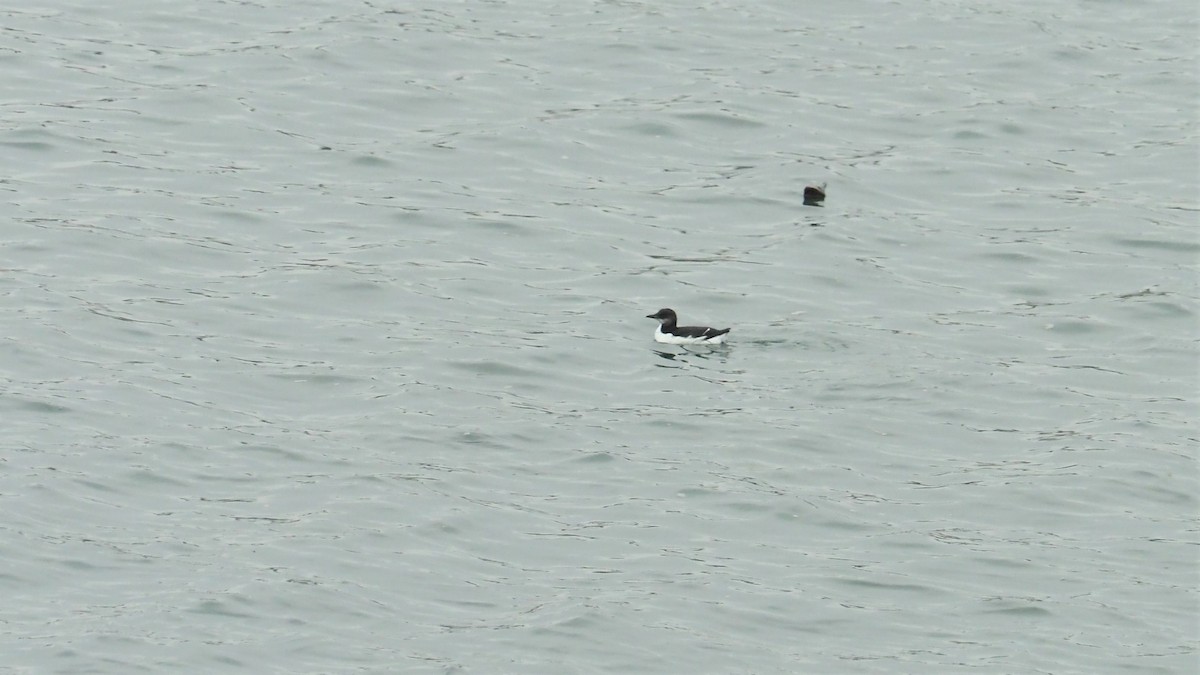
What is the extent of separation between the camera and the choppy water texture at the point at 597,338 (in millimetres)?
14961

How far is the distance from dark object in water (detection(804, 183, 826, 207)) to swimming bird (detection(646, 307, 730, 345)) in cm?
436

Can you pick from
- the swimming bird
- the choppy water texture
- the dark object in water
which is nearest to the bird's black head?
the swimming bird

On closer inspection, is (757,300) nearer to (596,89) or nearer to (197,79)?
(596,89)

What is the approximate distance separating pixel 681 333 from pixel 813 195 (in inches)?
210

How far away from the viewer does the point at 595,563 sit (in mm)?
15703

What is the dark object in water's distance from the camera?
25516mm

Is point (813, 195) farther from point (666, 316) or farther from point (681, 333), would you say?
point (681, 333)

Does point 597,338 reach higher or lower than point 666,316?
lower

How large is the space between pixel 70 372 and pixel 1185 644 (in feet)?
34.5

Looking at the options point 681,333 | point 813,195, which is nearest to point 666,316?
point 681,333

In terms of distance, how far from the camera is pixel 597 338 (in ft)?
70.5

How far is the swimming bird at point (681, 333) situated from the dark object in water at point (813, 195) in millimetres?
4359

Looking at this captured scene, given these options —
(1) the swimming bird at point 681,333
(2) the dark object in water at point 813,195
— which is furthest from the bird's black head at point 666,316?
(2) the dark object in water at point 813,195

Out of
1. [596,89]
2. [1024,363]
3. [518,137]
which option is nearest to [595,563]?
[1024,363]
